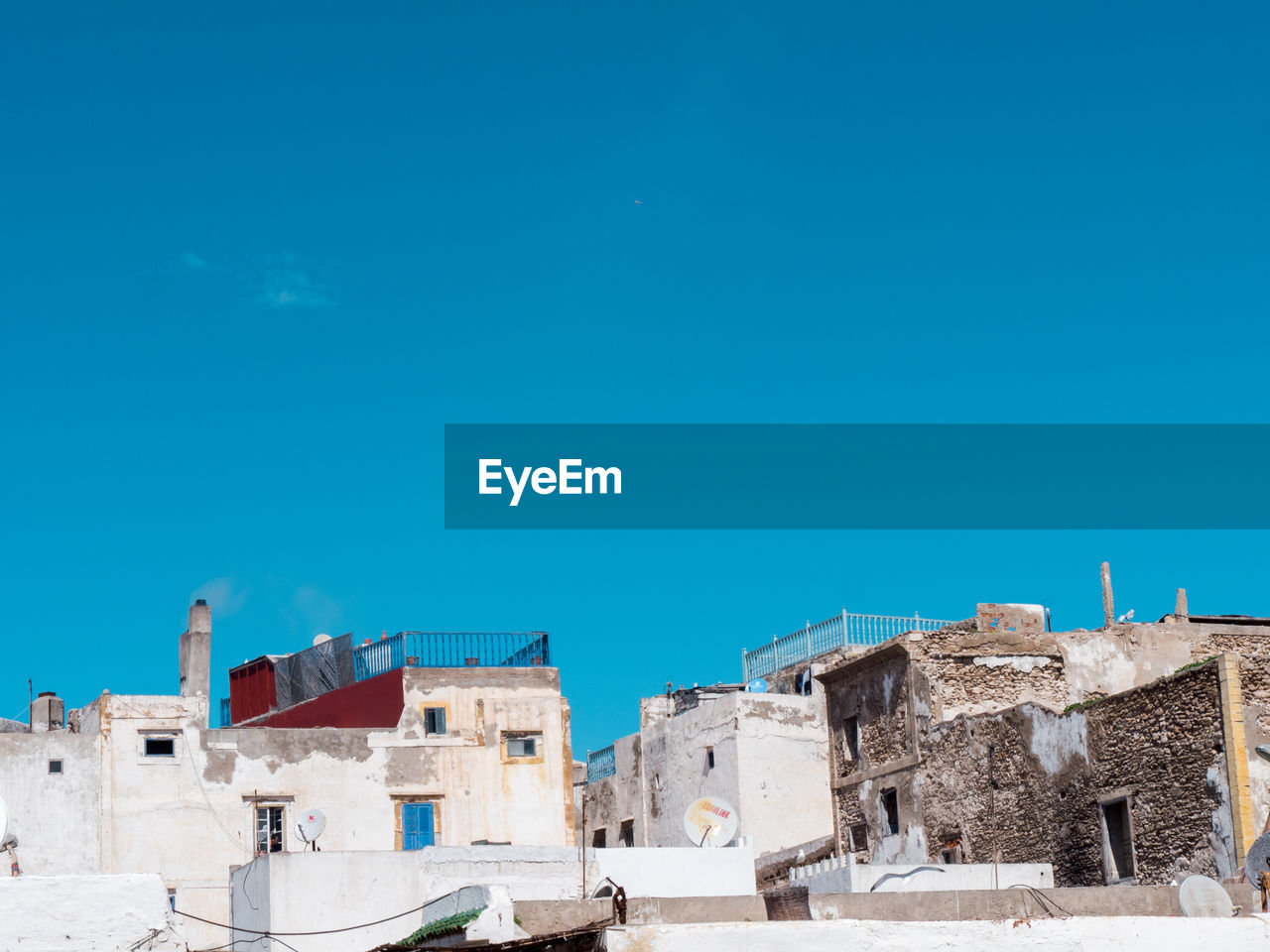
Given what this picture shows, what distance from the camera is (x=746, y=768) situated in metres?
47.2

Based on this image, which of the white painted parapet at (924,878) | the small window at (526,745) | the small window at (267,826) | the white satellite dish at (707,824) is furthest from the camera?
the small window at (526,745)

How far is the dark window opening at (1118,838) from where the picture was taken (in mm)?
32781

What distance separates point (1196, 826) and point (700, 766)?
19.2m

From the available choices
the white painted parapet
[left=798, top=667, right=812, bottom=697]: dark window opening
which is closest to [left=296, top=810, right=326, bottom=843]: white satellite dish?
the white painted parapet

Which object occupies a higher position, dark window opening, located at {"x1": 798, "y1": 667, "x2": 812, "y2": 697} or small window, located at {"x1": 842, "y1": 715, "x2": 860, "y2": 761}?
dark window opening, located at {"x1": 798, "y1": 667, "x2": 812, "y2": 697}

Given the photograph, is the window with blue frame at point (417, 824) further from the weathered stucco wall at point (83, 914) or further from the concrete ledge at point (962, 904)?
the concrete ledge at point (962, 904)

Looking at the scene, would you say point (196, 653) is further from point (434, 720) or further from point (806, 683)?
point (806, 683)

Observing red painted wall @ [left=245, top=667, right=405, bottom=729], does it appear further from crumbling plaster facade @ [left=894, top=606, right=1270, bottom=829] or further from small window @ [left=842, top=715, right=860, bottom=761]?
crumbling plaster facade @ [left=894, top=606, right=1270, bottom=829]

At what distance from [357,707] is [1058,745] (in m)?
19.0

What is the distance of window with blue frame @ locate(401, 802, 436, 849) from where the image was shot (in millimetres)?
45062

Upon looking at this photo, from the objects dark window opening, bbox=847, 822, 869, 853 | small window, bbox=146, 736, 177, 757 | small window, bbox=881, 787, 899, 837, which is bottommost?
dark window opening, bbox=847, 822, 869, 853

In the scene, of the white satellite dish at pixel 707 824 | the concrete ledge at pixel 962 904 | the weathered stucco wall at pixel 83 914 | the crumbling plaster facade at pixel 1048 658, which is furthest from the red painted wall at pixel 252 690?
the concrete ledge at pixel 962 904

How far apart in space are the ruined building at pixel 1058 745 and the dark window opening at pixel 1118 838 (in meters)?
0.03

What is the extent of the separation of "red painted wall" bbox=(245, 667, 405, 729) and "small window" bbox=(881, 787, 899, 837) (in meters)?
12.1
